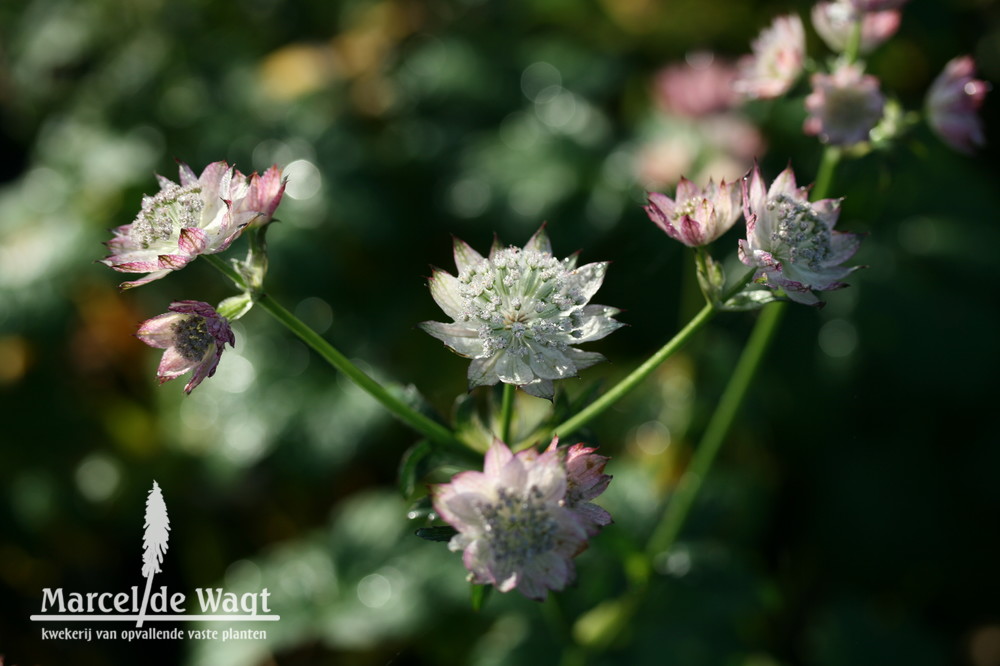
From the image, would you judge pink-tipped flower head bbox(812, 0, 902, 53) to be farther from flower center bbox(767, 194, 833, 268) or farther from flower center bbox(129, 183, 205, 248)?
flower center bbox(129, 183, 205, 248)

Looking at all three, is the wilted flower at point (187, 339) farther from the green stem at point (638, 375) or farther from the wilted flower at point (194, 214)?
the green stem at point (638, 375)

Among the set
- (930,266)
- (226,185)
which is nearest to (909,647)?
(930,266)

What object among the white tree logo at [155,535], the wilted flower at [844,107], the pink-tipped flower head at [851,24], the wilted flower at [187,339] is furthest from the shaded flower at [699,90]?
the wilted flower at [187,339]

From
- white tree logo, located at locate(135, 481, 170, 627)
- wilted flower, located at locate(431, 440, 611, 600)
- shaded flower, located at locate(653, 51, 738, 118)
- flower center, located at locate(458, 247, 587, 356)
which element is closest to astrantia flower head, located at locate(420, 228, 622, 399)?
flower center, located at locate(458, 247, 587, 356)

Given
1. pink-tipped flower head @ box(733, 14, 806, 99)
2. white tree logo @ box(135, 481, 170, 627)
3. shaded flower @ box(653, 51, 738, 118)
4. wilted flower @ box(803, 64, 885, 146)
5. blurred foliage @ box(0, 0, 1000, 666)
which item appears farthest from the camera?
shaded flower @ box(653, 51, 738, 118)

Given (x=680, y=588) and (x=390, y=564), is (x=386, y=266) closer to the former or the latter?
(x=390, y=564)

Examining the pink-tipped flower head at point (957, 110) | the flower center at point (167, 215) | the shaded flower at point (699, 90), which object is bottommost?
the flower center at point (167, 215)

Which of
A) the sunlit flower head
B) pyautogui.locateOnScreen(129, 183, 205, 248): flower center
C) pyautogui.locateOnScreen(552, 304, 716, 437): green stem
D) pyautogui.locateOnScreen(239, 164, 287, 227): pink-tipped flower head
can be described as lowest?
pyautogui.locateOnScreen(552, 304, 716, 437): green stem
